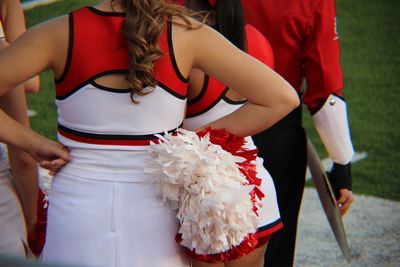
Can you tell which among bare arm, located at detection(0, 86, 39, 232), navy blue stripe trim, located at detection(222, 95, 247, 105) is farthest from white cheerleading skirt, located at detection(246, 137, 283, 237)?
bare arm, located at detection(0, 86, 39, 232)

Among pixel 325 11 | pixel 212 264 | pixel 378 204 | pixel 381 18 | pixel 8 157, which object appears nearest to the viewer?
pixel 212 264

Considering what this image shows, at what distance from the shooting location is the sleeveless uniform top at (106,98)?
2074 mm

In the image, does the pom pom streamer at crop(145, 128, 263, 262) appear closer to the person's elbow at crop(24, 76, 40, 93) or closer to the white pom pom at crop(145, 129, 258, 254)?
the white pom pom at crop(145, 129, 258, 254)

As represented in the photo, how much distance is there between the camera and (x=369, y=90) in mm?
8016

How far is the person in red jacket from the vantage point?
324cm

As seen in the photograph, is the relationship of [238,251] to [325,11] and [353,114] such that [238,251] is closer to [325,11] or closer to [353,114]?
[325,11]

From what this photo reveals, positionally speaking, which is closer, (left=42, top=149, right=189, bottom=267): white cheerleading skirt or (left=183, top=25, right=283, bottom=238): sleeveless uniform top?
(left=42, top=149, right=189, bottom=267): white cheerleading skirt

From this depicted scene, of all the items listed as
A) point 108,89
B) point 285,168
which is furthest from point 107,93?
point 285,168

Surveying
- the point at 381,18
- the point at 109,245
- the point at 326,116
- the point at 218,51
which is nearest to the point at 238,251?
the point at 109,245

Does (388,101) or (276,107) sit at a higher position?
(276,107)

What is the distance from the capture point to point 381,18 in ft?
34.1

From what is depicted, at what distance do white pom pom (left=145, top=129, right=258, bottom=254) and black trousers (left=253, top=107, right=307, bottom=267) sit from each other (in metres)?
1.07

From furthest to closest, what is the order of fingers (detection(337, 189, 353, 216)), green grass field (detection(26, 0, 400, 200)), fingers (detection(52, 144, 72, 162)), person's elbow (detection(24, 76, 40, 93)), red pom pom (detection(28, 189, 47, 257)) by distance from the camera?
green grass field (detection(26, 0, 400, 200)) → fingers (detection(337, 189, 353, 216)) → person's elbow (detection(24, 76, 40, 93)) → red pom pom (detection(28, 189, 47, 257)) → fingers (detection(52, 144, 72, 162))

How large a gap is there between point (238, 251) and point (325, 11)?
1.37 meters
